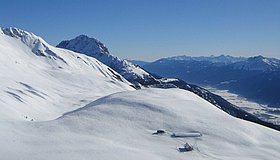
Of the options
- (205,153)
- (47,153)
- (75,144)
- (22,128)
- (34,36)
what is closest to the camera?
(47,153)

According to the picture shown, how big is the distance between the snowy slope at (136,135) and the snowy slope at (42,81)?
609 centimetres

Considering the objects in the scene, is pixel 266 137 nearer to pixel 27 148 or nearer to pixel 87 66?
pixel 27 148

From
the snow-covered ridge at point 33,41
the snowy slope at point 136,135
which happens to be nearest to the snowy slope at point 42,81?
the snow-covered ridge at point 33,41

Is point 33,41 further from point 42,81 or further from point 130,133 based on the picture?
point 130,133

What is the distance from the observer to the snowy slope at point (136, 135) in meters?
19.4

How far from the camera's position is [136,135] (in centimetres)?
2406

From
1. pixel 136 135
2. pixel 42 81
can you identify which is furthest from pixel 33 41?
pixel 136 135

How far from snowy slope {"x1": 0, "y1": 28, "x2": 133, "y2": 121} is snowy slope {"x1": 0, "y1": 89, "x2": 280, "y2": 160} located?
20.0ft

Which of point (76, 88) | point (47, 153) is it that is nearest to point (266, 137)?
point (47, 153)

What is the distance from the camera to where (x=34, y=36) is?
417ft

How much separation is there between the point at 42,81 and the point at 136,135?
41113 mm

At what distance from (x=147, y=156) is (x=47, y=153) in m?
5.04

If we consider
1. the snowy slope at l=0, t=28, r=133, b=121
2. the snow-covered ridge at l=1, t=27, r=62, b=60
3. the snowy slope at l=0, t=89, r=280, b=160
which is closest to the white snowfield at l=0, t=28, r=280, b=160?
the snowy slope at l=0, t=89, r=280, b=160

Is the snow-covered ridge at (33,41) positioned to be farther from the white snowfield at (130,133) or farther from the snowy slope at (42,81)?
the white snowfield at (130,133)
